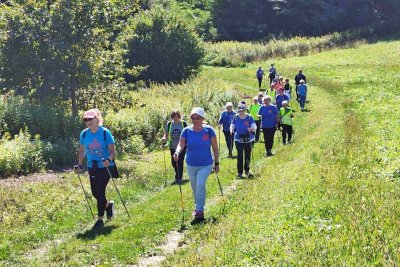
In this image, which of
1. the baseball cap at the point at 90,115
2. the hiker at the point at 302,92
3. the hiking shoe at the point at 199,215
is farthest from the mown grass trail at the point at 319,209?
the hiker at the point at 302,92

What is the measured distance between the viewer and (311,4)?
82875mm

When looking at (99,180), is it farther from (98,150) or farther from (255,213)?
(255,213)

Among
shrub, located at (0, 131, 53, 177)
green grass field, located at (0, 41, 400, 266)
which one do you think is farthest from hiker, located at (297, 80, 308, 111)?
shrub, located at (0, 131, 53, 177)

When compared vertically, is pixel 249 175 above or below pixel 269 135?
below

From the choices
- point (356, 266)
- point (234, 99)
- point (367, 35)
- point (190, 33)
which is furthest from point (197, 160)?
point (367, 35)

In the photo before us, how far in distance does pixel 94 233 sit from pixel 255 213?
3.30 metres

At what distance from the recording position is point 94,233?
10492mm

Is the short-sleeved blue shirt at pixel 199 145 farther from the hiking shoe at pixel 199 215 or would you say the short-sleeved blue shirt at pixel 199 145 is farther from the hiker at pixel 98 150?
the hiker at pixel 98 150

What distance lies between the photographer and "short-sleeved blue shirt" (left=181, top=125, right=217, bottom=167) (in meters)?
10.5

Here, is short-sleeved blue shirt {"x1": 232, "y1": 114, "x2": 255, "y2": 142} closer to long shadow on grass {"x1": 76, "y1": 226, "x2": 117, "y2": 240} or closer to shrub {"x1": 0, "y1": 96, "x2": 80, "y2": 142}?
long shadow on grass {"x1": 76, "y1": 226, "x2": 117, "y2": 240}

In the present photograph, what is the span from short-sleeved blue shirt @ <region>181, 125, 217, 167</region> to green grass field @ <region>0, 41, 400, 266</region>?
1214 millimetres

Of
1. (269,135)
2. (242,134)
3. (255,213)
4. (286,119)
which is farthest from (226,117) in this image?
(255,213)

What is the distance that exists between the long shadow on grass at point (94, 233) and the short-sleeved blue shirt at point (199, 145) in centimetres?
213

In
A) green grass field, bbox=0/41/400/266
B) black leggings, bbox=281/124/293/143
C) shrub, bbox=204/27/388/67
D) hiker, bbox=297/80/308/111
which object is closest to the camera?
green grass field, bbox=0/41/400/266
